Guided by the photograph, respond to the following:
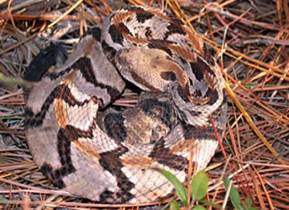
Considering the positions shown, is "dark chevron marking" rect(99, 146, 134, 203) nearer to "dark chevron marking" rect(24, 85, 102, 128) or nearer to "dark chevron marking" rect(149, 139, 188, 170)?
"dark chevron marking" rect(149, 139, 188, 170)

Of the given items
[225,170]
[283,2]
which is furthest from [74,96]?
[283,2]

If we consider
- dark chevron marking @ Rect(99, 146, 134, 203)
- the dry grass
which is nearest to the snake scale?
dark chevron marking @ Rect(99, 146, 134, 203)

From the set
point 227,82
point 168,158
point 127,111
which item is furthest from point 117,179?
point 227,82

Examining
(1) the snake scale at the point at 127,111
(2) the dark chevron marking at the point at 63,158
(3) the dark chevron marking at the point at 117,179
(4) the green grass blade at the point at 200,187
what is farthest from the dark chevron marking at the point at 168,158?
(4) the green grass blade at the point at 200,187

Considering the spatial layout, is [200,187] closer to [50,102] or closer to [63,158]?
[63,158]

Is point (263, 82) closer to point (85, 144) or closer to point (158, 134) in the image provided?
point (158, 134)
